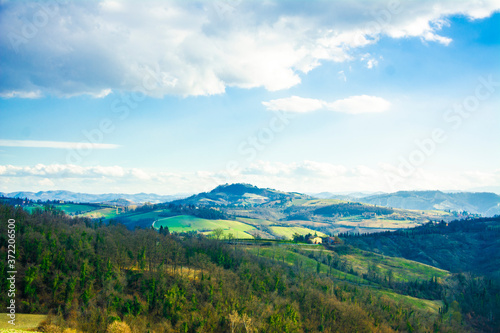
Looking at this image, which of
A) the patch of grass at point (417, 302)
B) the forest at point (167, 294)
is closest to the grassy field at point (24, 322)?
the forest at point (167, 294)

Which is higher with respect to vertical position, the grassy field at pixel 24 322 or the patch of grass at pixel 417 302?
the grassy field at pixel 24 322

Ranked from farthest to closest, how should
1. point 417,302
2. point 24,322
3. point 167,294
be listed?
point 417,302, point 167,294, point 24,322

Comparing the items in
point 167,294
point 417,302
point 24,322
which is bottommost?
point 417,302

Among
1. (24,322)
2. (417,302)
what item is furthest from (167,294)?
(417,302)

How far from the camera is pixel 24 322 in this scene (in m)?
94.3

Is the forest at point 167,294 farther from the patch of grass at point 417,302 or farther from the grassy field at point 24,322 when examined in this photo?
the patch of grass at point 417,302

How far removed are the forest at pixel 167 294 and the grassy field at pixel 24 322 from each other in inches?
125

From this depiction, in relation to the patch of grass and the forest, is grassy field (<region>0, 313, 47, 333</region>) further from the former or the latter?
the patch of grass

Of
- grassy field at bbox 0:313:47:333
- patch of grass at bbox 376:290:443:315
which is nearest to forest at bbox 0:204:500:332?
grassy field at bbox 0:313:47:333

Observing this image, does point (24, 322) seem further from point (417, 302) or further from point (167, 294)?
point (417, 302)

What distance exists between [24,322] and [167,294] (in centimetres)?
4549

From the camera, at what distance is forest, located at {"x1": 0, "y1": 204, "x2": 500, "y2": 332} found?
369 ft

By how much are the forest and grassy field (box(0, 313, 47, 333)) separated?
318 cm

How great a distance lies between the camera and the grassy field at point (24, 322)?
87.3 m
